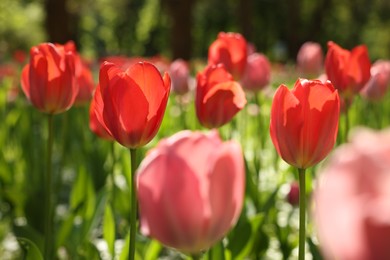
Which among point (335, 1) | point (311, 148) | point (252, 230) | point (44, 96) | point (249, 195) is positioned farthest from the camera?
point (335, 1)

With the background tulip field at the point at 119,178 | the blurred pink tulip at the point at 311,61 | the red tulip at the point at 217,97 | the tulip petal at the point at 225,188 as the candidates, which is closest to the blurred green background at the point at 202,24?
the background tulip field at the point at 119,178

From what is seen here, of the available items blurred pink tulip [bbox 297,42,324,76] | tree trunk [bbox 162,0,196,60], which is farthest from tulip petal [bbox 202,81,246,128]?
tree trunk [bbox 162,0,196,60]

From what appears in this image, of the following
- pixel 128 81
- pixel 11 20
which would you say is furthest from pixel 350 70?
pixel 11 20

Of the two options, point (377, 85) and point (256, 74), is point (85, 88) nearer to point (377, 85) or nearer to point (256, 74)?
A: point (256, 74)

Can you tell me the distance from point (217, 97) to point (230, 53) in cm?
72

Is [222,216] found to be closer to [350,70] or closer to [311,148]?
[311,148]

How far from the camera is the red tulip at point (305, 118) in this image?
3.11 feet

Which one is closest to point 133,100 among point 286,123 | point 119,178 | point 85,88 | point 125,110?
point 125,110

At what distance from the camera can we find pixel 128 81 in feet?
3.29

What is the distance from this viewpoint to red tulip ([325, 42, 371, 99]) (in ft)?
5.64

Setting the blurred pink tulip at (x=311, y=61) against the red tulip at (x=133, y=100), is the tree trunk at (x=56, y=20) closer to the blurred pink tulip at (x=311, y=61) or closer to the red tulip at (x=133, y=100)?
the blurred pink tulip at (x=311, y=61)

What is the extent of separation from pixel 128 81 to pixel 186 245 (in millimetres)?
393

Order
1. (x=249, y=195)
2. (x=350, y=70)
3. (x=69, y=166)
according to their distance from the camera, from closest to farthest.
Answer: (x=350, y=70)
(x=249, y=195)
(x=69, y=166)

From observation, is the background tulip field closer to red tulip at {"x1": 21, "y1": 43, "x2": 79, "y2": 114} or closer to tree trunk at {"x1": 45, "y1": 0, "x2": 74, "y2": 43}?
red tulip at {"x1": 21, "y1": 43, "x2": 79, "y2": 114}
